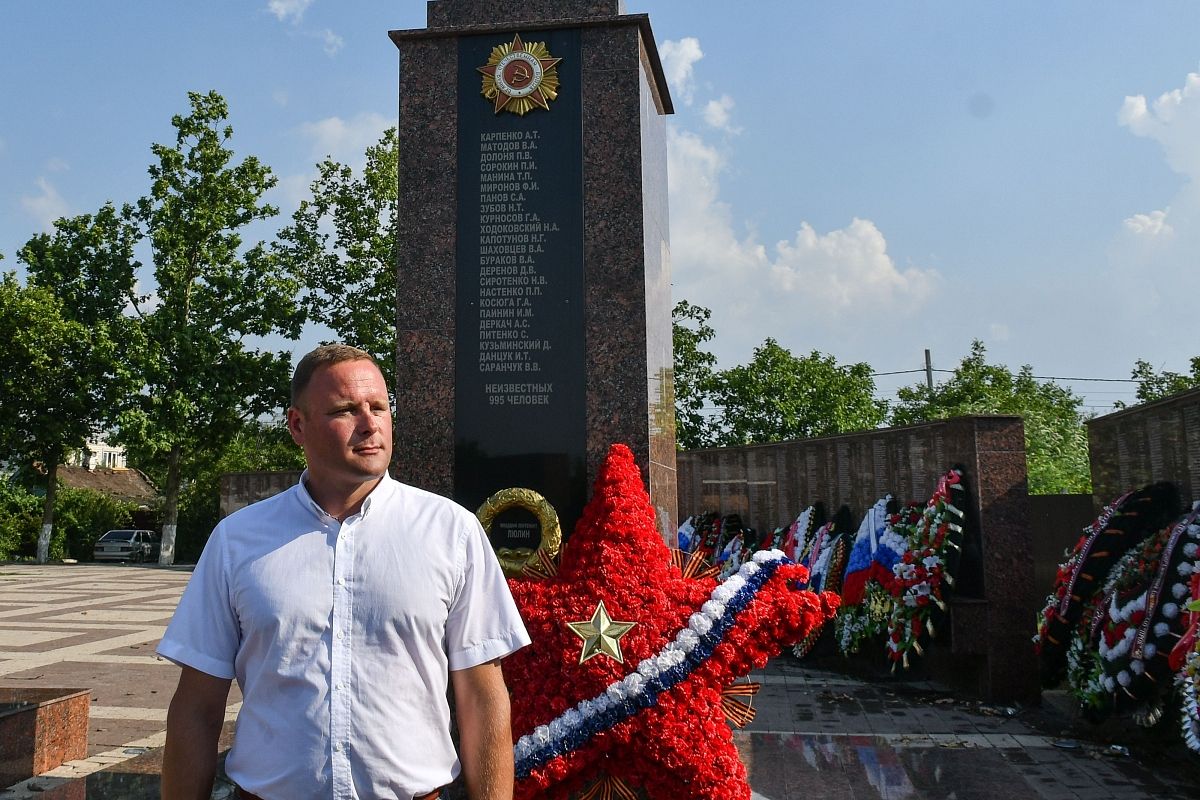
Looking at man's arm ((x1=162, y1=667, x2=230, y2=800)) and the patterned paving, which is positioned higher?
man's arm ((x1=162, y1=667, x2=230, y2=800))

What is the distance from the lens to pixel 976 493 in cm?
752

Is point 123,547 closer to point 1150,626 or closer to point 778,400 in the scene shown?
point 778,400

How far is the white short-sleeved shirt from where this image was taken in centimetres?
188

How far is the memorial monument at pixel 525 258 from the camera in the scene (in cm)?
466

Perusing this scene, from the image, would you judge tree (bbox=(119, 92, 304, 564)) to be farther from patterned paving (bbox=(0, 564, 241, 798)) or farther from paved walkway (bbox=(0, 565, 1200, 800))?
paved walkway (bbox=(0, 565, 1200, 800))

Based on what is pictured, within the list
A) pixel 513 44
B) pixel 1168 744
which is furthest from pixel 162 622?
pixel 1168 744

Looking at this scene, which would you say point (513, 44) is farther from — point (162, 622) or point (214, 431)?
point (214, 431)

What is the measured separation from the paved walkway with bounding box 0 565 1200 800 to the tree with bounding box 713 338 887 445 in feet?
45.0

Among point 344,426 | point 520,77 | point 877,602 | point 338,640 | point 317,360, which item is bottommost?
point 877,602

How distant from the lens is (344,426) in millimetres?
2033

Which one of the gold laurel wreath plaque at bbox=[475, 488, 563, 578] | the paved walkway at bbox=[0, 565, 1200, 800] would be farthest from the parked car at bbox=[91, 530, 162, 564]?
the gold laurel wreath plaque at bbox=[475, 488, 563, 578]

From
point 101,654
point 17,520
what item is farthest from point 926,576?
point 17,520

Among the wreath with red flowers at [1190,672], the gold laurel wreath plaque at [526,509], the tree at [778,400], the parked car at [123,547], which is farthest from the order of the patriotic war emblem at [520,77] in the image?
the parked car at [123,547]

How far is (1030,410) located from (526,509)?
2250 cm
